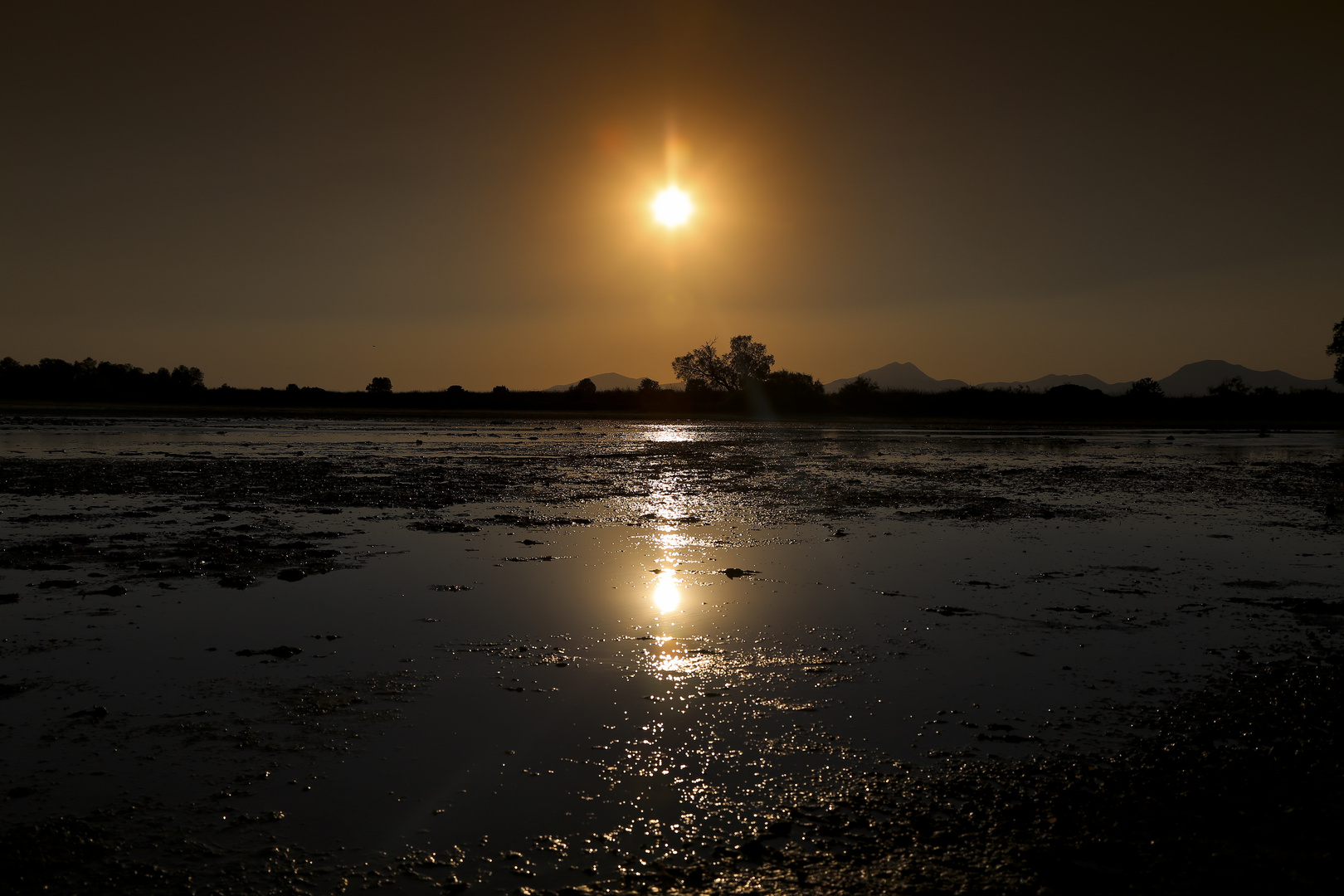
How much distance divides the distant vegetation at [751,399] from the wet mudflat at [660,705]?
255ft

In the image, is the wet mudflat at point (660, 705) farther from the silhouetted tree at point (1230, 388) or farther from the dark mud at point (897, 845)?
the silhouetted tree at point (1230, 388)

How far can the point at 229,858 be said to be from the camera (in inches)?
155

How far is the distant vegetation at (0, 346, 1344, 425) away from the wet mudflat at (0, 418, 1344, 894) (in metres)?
77.6

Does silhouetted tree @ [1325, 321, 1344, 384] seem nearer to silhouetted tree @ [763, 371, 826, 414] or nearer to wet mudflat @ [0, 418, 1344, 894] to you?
silhouetted tree @ [763, 371, 826, 414]

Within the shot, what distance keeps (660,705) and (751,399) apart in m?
98.9

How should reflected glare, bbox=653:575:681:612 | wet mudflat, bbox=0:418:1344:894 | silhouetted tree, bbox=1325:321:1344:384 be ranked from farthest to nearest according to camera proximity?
silhouetted tree, bbox=1325:321:1344:384 < reflected glare, bbox=653:575:681:612 < wet mudflat, bbox=0:418:1344:894

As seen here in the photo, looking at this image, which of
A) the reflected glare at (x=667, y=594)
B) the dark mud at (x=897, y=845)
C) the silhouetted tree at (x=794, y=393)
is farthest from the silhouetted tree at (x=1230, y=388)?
the dark mud at (x=897, y=845)

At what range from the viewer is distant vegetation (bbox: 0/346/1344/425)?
8925 centimetres

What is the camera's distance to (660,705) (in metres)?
5.98

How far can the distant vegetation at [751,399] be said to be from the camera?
293ft

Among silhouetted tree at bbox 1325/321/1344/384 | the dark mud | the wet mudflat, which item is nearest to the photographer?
the dark mud

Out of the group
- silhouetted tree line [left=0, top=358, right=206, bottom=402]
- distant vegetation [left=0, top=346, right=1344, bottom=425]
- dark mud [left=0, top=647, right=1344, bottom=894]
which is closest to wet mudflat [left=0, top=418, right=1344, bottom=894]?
dark mud [left=0, top=647, right=1344, bottom=894]

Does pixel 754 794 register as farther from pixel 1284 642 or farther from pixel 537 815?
pixel 1284 642

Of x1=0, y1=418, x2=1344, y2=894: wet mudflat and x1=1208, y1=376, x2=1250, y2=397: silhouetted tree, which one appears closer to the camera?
x1=0, y1=418, x2=1344, y2=894: wet mudflat
